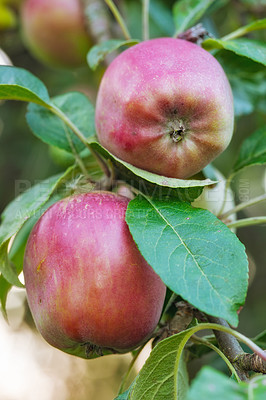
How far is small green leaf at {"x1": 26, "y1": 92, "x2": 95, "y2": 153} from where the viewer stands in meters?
1.05

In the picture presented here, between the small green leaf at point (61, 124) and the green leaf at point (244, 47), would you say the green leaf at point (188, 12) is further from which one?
the small green leaf at point (61, 124)

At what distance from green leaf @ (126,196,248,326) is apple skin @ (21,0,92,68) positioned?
1065mm

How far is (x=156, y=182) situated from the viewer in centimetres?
78

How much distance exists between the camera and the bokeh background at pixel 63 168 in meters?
1.57

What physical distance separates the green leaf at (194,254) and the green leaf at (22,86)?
0.28 metres

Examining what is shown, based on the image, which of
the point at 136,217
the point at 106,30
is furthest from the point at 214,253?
the point at 106,30

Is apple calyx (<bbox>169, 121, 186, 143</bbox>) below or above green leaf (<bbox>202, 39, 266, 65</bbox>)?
below

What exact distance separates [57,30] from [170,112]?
1.07 meters

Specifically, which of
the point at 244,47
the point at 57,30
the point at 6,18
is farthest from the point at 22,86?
the point at 6,18

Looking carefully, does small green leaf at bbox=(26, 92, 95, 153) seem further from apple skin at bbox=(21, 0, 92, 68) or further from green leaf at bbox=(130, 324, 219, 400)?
apple skin at bbox=(21, 0, 92, 68)

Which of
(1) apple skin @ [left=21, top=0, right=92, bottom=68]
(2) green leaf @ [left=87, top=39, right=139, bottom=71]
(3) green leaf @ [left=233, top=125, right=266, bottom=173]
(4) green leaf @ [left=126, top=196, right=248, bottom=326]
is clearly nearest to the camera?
(4) green leaf @ [left=126, top=196, right=248, bottom=326]

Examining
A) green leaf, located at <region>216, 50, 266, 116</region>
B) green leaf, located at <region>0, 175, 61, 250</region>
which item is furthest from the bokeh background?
green leaf, located at <region>0, 175, 61, 250</region>

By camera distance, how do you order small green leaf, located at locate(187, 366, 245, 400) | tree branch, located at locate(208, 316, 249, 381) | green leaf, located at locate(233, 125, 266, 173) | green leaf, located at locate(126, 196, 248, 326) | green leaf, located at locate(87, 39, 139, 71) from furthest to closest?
green leaf, located at locate(233, 125, 266, 173), green leaf, located at locate(87, 39, 139, 71), tree branch, located at locate(208, 316, 249, 381), green leaf, located at locate(126, 196, 248, 326), small green leaf, located at locate(187, 366, 245, 400)

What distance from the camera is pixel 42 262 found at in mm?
788
